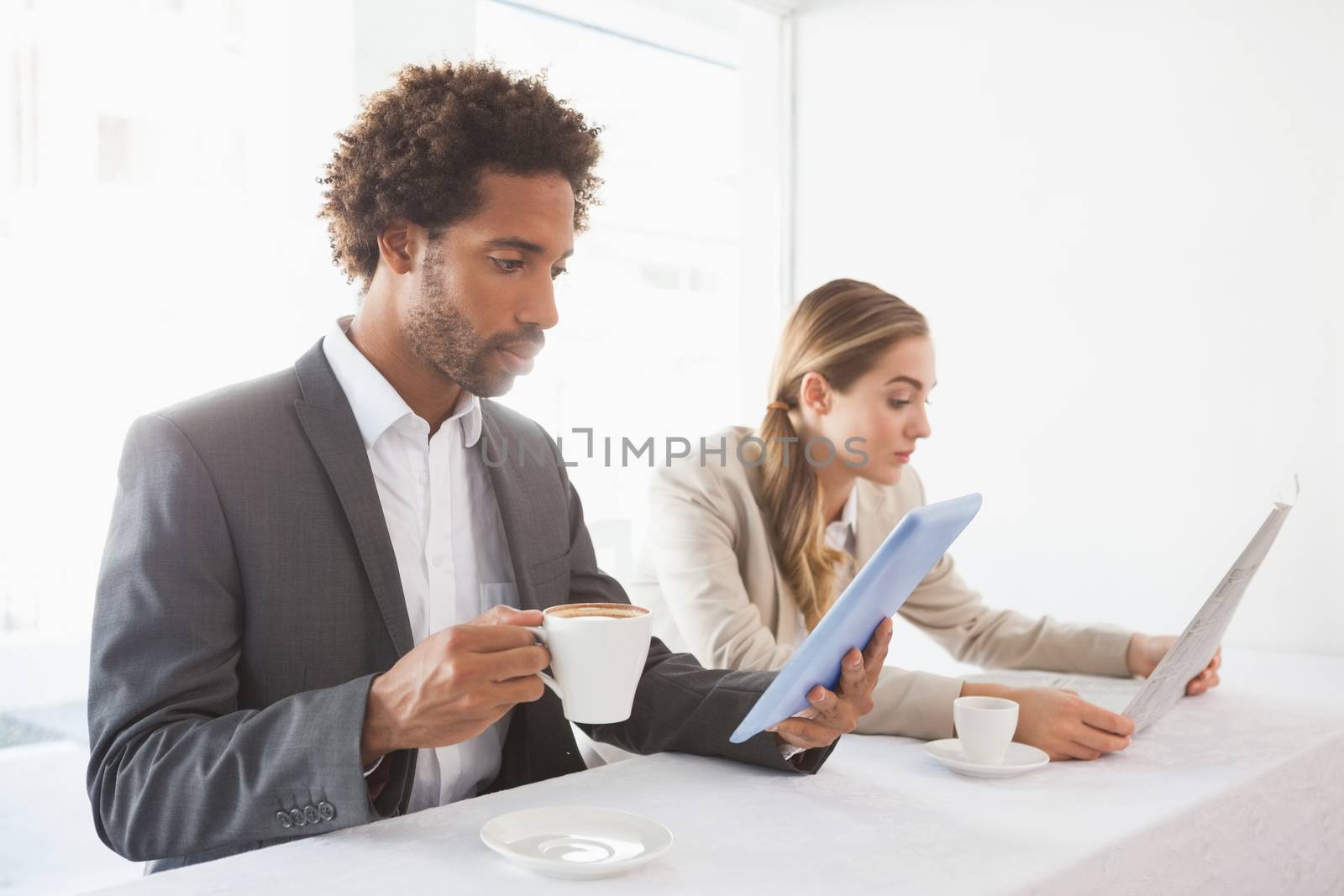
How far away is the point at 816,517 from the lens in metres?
2.12

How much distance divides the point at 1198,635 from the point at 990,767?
0.39 meters

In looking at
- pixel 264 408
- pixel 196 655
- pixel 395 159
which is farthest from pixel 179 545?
pixel 395 159

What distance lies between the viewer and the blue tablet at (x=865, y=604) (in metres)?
1.04

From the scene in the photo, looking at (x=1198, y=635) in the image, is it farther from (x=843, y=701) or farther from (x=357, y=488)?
(x=357, y=488)

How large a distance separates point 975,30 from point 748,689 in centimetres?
239

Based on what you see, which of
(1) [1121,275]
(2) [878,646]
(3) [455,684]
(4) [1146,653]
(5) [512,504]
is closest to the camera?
(3) [455,684]

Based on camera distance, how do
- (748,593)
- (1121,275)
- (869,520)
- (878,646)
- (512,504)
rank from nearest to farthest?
(878,646), (512,504), (748,593), (869,520), (1121,275)

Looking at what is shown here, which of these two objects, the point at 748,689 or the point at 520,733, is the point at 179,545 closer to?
the point at 520,733

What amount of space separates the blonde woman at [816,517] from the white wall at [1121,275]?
2.45 ft

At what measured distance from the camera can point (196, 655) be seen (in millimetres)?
1192

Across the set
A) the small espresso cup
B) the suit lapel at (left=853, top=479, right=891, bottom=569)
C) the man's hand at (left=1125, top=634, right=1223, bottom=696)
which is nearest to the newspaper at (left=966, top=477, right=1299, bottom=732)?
the man's hand at (left=1125, top=634, right=1223, bottom=696)

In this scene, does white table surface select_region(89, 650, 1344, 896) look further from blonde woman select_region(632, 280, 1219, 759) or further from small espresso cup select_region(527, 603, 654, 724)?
blonde woman select_region(632, 280, 1219, 759)

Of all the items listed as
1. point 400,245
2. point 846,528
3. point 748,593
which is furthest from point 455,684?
point 846,528

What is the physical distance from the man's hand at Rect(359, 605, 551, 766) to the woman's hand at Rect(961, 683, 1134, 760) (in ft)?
2.19
